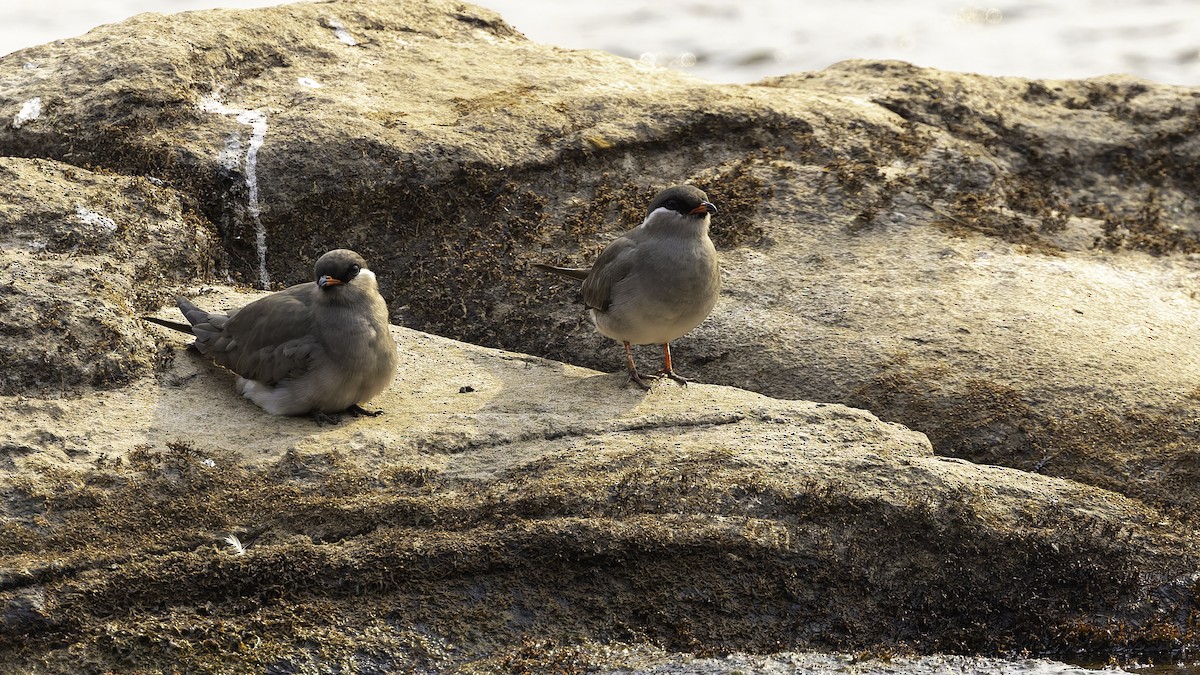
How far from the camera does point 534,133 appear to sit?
942cm

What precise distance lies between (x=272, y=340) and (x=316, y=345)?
0.24 meters

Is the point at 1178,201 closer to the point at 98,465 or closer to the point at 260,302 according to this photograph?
the point at 260,302

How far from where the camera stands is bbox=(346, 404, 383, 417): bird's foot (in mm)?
6798

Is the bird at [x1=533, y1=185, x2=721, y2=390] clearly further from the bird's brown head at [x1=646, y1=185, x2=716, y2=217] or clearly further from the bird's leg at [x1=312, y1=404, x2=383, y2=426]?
the bird's leg at [x1=312, y1=404, x2=383, y2=426]

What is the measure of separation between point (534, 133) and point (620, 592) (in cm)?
461

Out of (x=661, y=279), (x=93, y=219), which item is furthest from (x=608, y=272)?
(x=93, y=219)

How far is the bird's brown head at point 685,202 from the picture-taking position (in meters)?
7.54

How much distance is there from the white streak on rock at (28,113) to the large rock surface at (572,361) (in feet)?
0.16

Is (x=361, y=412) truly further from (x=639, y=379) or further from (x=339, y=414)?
(x=639, y=379)

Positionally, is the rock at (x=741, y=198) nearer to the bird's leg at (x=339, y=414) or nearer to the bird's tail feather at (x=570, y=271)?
the bird's tail feather at (x=570, y=271)

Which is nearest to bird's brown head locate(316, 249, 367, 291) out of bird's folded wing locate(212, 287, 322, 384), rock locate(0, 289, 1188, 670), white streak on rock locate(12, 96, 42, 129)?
bird's folded wing locate(212, 287, 322, 384)

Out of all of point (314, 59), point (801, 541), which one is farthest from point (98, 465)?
point (314, 59)

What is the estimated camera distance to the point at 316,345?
679cm

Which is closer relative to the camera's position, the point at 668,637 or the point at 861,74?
the point at 668,637
